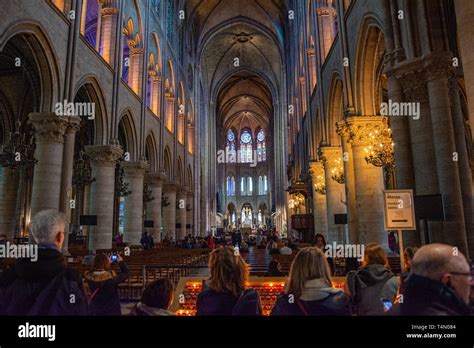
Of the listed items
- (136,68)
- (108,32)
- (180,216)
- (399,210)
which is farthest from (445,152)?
(180,216)

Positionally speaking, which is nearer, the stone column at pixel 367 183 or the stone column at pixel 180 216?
the stone column at pixel 367 183

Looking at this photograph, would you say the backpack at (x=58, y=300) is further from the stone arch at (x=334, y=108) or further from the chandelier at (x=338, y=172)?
the stone arch at (x=334, y=108)

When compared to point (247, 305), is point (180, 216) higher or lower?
higher

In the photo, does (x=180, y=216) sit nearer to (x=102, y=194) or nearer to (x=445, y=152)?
(x=102, y=194)

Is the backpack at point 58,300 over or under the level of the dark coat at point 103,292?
over

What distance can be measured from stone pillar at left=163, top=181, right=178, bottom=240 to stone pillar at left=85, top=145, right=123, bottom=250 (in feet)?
33.5

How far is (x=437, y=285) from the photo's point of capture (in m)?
1.67

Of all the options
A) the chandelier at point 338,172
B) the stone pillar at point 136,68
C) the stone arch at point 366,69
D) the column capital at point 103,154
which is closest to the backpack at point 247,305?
the stone arch at point 366,69

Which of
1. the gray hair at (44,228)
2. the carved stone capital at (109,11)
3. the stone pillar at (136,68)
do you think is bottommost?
the gray hair at (44,228)

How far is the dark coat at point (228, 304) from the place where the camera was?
7.69 feet

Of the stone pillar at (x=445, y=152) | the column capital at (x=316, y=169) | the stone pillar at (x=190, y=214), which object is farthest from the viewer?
the stone pillar at (x=190, y=214)

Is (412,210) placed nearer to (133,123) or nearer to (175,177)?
(133,123)

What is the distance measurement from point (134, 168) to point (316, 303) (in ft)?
57.6

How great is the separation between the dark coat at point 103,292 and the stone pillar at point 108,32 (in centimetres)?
1416
